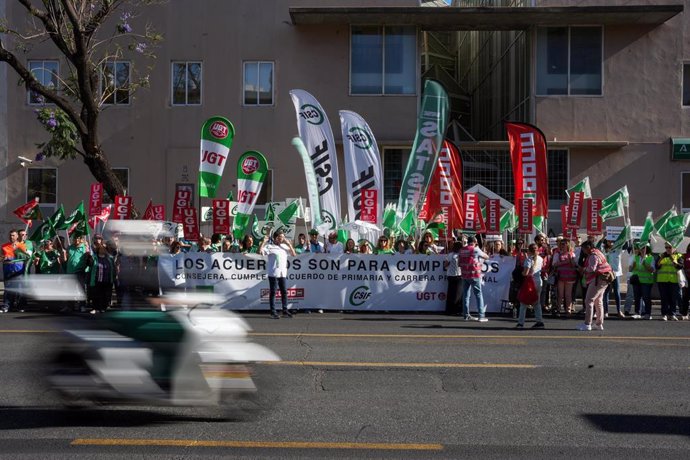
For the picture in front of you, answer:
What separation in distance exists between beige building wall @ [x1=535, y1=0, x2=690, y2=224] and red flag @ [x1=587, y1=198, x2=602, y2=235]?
641 cm

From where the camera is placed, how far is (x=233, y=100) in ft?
93.9

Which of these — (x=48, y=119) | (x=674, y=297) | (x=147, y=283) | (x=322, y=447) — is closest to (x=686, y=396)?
(x=322, y=447)

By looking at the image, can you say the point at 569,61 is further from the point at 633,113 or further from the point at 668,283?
the point at 668,283

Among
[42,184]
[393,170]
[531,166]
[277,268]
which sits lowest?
[277,268]

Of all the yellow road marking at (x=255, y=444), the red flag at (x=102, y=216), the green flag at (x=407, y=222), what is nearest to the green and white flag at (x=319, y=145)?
the green flag at (x=407, y=222)

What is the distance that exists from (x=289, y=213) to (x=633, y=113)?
13645 mm

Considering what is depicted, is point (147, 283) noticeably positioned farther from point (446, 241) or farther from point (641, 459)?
point (446, 241)

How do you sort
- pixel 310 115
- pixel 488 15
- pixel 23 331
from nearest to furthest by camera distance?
pixel 23 331
pixel 310 115
pixel 488 15

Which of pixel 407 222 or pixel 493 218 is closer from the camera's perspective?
pixel 407 222

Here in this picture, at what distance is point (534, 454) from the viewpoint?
6418mm

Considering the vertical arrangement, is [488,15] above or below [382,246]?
above

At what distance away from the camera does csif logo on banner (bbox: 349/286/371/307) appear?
1797 centimetres

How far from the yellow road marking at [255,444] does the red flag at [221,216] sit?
507 inches

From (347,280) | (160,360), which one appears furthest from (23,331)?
(160,360)
